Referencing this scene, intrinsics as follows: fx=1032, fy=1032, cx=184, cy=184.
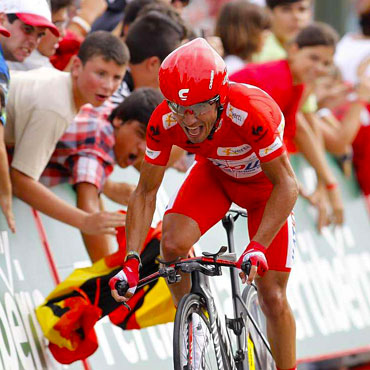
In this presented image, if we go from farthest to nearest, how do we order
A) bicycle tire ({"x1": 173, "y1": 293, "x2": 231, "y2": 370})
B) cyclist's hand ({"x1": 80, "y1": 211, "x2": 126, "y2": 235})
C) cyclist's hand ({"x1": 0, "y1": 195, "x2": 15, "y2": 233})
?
cyclist's hand ({"x1": 80, "y1": 211, "x2": 126, "y2": 235}), cyclist's hand ({"x1": 0, "y1": 195, "x2": 15, "y2": 233}), bicycle tire ({"x1": 173, "y1": 293, "x2": 231, "y2": 370})

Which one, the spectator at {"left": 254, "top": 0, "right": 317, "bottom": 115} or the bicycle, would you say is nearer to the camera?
the bicycle

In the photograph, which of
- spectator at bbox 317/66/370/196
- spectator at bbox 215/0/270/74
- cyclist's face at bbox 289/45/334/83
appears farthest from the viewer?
spectator at bbox 317/66/370/196

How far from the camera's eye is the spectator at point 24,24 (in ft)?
22.0

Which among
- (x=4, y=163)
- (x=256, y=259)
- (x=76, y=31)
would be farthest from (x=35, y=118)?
(x=256, y=259)

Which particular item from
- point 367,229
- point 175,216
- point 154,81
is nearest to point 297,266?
point 367,229

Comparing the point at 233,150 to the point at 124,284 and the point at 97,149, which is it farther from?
the point at 97,149

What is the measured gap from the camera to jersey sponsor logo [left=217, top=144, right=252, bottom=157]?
19.1 ft

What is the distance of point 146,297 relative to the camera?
690 cm

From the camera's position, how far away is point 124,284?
5.31m

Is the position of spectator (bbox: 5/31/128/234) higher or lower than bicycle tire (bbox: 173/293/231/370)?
higher

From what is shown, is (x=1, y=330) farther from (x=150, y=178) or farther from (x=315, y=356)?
(x=315, y=356)

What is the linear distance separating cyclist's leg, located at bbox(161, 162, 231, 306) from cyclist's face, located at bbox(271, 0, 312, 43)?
4.32 m

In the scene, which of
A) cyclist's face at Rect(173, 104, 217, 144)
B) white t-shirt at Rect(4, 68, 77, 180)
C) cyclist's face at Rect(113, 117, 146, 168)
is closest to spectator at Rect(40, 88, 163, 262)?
cyclist's face at Rect(113, 117, 146, 168)

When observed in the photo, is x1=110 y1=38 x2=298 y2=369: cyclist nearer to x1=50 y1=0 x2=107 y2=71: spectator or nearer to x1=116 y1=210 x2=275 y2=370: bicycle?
x1=116 y1=210 x2=275 y2=370: bicycle
